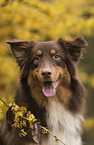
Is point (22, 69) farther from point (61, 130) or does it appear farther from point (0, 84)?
point (0, 84)

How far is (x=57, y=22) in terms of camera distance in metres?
8.69

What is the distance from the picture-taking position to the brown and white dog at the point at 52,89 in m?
4.68

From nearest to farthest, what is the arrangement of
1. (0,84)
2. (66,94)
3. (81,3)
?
1. (66,94)
2. (0,84)
3. (81,3)

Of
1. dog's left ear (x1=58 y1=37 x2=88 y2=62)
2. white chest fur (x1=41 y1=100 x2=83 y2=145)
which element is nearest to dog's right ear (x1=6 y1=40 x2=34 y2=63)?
dog's left ear (x1=58 y1=37 x2=88 y2=62)

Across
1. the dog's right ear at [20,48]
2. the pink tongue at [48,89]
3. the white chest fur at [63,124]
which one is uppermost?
the dog's right ear at [20,48]

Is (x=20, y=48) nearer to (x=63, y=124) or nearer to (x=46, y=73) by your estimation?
(x=46, y=73)

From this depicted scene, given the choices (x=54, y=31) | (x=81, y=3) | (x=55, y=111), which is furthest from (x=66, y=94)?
(x=81, y=3)

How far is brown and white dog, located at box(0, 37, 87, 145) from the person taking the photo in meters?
4.68

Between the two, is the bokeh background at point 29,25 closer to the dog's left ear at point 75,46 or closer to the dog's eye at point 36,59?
the dog's left ear at point 75,46

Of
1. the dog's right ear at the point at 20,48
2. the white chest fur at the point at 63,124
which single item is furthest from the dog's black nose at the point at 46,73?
the dog's right ear at the point at 20,48

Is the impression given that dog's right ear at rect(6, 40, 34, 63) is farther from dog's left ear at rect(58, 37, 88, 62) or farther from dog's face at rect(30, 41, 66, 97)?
dog's left ear at rect(58, 37, 88, 62)

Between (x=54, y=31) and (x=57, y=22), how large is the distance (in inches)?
17.7

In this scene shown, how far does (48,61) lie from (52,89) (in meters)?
0.53

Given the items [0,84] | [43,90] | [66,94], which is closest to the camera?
[43,90]
